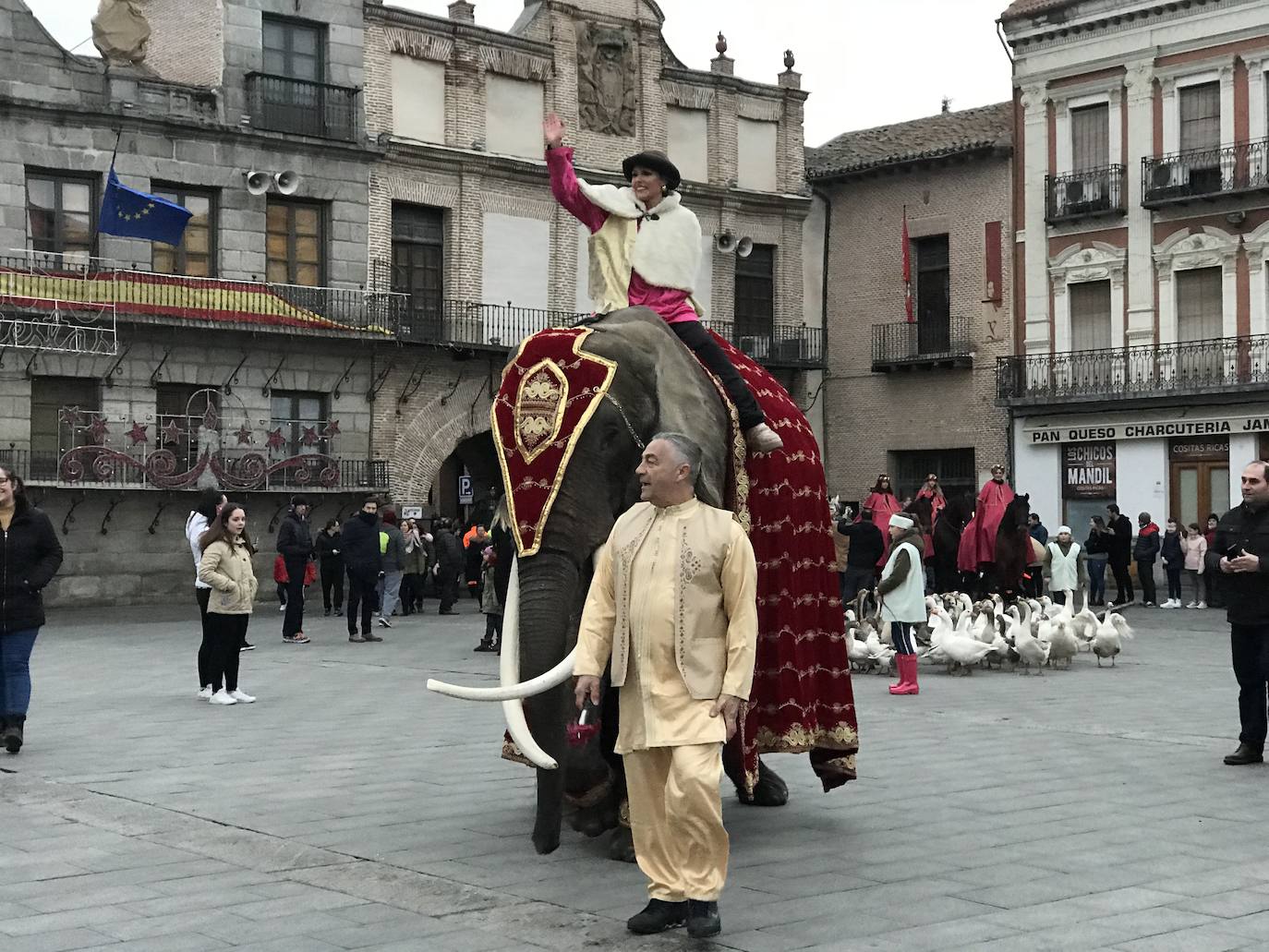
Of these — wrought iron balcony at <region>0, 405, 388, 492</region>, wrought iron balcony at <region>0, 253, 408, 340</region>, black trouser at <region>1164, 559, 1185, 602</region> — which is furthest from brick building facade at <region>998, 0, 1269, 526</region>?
wrought iron balcony at <region>0, 405, 388, 492</region>

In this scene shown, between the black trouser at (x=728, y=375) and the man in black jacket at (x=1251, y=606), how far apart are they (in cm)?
342

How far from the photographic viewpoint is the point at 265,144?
30.9 meters

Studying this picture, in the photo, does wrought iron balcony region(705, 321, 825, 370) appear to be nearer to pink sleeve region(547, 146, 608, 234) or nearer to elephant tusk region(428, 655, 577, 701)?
pink sleeve region(547, 146, 608, 234)

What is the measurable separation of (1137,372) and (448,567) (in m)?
15.1

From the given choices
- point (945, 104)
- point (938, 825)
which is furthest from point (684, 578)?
point (945, 104)

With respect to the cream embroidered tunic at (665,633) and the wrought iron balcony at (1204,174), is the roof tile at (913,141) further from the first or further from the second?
the cream embroidered tunic at (665,633)

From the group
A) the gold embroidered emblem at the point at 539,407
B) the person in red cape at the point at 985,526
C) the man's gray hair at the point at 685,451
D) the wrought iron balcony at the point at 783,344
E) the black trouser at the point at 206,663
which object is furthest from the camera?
the wrought iron balcony at the point at 783,344

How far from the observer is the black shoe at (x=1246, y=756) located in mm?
9641

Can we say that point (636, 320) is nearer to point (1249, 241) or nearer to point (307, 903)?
point (307, 903)

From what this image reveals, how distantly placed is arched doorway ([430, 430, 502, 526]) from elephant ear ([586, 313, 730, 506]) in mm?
27668

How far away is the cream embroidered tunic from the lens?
5707 millimetres

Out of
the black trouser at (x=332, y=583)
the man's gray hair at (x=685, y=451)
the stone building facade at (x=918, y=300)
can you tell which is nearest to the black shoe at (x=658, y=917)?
the man's gray hair at (x=685, y=451)

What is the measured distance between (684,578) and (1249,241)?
1190 inches

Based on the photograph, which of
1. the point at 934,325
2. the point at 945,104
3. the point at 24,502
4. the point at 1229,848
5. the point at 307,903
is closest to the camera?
the point at 307,903
